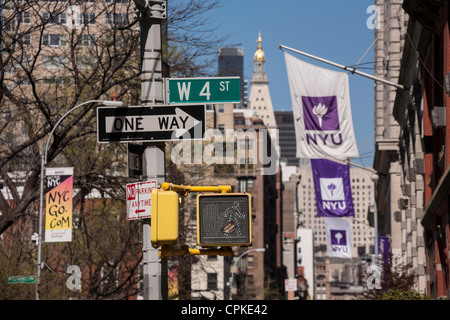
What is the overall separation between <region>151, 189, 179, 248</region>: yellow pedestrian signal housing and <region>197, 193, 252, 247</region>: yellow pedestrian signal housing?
328 millimetres

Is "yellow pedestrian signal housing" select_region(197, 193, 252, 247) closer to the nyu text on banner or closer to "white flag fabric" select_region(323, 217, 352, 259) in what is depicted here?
the nyu text on banner

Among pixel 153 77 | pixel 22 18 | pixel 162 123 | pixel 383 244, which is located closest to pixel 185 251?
pixel 162 123

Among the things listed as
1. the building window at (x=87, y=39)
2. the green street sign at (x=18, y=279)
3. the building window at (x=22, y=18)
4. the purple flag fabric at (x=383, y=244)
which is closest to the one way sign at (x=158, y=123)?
the building window at (x=22, y=18)

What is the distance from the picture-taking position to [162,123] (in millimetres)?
11258

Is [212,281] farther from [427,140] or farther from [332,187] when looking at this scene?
[427,140]

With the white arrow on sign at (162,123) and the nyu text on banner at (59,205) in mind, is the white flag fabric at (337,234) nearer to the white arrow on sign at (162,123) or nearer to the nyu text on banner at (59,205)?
the nyu text on banner at (59,205)

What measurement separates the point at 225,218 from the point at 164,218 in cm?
71

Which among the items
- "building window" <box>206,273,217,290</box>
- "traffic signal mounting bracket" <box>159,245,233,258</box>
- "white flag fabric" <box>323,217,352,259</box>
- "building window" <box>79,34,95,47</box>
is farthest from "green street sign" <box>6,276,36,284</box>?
"building window" <box>206,273,217,290</box>

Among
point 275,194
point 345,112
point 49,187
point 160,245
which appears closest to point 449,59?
point 345,112

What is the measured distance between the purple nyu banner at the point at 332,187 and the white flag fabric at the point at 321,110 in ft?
41.2

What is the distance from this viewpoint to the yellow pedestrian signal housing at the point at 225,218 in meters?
9.66

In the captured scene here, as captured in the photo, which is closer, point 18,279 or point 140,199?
point 140,199

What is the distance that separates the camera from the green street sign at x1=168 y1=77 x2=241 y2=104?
11578 mm
